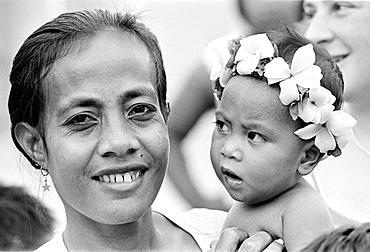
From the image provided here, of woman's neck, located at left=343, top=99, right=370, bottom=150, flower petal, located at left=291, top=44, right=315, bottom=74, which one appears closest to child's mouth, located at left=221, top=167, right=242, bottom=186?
flower petal, located at left=291, top=44, right=315, bottom=74

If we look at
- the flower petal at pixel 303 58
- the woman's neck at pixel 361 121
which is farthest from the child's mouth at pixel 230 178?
the woman's neck at pixel 361 121

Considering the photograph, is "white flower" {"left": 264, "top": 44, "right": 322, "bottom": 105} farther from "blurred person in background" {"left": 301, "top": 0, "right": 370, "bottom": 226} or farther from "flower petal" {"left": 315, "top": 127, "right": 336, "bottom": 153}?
"blurred person in background" {"left": 301, "top": 0, "right": 370, "bottom": 226}

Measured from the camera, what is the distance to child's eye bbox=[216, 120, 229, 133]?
214 centimetres

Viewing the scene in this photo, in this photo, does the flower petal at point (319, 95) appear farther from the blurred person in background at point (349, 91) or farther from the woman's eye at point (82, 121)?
the blurred person in background at point (349, 91)

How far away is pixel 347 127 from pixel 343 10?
Result: 6.54 feet

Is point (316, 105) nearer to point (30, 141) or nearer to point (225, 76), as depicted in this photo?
point (225, 76)

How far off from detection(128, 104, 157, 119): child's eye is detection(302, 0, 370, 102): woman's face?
2042 mm

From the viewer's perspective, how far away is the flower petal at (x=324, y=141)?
6.77ft

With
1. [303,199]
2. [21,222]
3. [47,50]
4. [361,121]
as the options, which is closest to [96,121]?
[47,50]

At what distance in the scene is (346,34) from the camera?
154 inches

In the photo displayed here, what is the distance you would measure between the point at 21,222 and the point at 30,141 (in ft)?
5.71

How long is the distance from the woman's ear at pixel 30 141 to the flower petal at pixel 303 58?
0.80 m

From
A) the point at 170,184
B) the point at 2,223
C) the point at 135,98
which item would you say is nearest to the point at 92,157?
the point at 135,98

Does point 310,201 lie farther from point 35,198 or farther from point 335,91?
point 35,198
